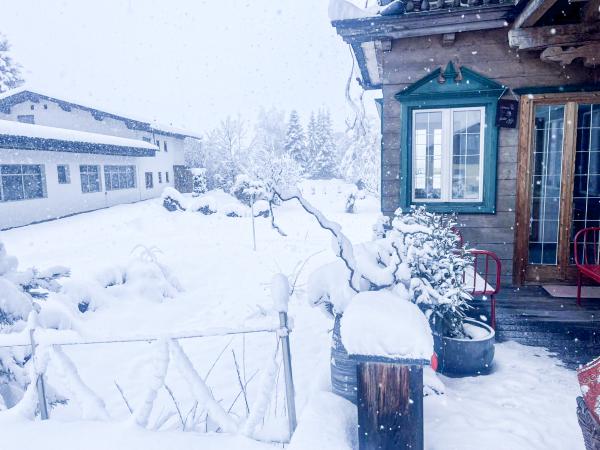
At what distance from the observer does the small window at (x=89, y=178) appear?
21625 mm

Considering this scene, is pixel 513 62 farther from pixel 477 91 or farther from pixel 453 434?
pixel 453 434

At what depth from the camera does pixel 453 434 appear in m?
2.75

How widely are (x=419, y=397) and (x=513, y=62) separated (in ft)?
16.9

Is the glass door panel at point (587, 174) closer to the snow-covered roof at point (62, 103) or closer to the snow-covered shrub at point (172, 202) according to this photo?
the snow-covered shrub at point (172, 202)

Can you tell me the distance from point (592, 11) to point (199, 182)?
98.7ft

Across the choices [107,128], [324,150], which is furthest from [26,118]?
[324,150]

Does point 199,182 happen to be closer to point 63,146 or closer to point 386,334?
point 63,146

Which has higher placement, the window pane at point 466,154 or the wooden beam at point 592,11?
the wooden beam at point 592,11

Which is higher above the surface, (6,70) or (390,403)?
(6,70)

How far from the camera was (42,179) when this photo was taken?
18547mm

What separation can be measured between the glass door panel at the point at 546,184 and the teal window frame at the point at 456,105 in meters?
0.67

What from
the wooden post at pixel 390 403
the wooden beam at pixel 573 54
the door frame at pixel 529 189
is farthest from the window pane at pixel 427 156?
the wooden post at pixel 390 403

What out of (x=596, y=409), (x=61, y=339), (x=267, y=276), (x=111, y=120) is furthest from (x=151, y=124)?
(x=596, y=409)

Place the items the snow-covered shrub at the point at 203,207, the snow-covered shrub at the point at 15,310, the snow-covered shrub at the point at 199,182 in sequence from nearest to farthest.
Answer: the snow-covered shrub at the point at 15,310 → the snow-covered shrub at the point at 203,207 → the snow-covered shrub at the point at 199,182
